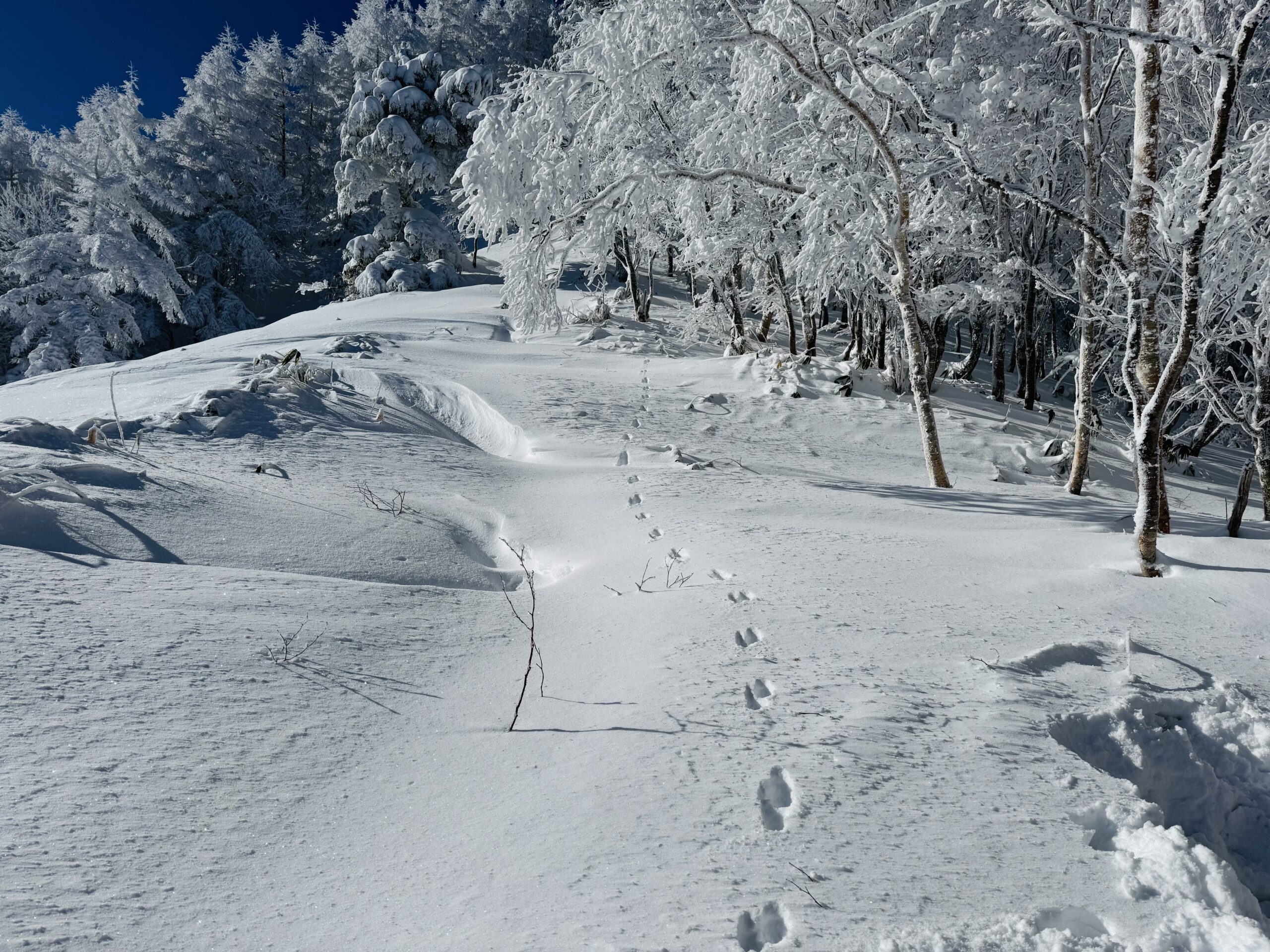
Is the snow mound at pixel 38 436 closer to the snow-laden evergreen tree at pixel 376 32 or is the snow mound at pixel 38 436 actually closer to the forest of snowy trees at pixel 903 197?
the forest of snowy trees at pixel 903 197

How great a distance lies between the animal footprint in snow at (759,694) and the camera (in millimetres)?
2799

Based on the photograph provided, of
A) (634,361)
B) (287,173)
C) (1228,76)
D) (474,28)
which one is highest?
(474,28)

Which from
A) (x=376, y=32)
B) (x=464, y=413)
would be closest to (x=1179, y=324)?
(x=464, y=413)

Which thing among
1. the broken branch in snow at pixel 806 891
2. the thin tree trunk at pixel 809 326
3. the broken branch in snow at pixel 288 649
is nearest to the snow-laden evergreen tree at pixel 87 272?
the thin tree trunk at pixel 809 326

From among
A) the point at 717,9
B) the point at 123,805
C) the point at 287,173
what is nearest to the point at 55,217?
the point at 287,173

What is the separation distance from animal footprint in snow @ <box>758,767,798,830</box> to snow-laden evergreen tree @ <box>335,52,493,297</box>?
22821 mm

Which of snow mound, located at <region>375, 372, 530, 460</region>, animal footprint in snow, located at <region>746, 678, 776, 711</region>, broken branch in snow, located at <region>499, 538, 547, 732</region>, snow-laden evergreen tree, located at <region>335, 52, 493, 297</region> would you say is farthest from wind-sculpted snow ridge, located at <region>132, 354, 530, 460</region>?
snow-laden evergreen tree, located at <region>335, 52, 493, 297</region>

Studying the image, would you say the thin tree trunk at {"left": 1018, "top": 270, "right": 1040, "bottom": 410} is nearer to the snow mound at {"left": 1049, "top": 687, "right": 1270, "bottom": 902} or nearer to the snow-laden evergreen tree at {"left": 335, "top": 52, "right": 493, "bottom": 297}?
the snow mound at {"left": 1049, "top": 687, "right": 1270, "bottom": 902}

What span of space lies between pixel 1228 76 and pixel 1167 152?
26.2 feet

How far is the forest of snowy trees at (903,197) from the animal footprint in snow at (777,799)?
3.39 meters

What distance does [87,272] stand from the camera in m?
19.2

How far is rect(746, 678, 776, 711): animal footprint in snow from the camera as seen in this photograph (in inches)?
110

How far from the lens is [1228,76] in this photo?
3.64 meters

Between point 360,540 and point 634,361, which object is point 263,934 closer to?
point 360,540
